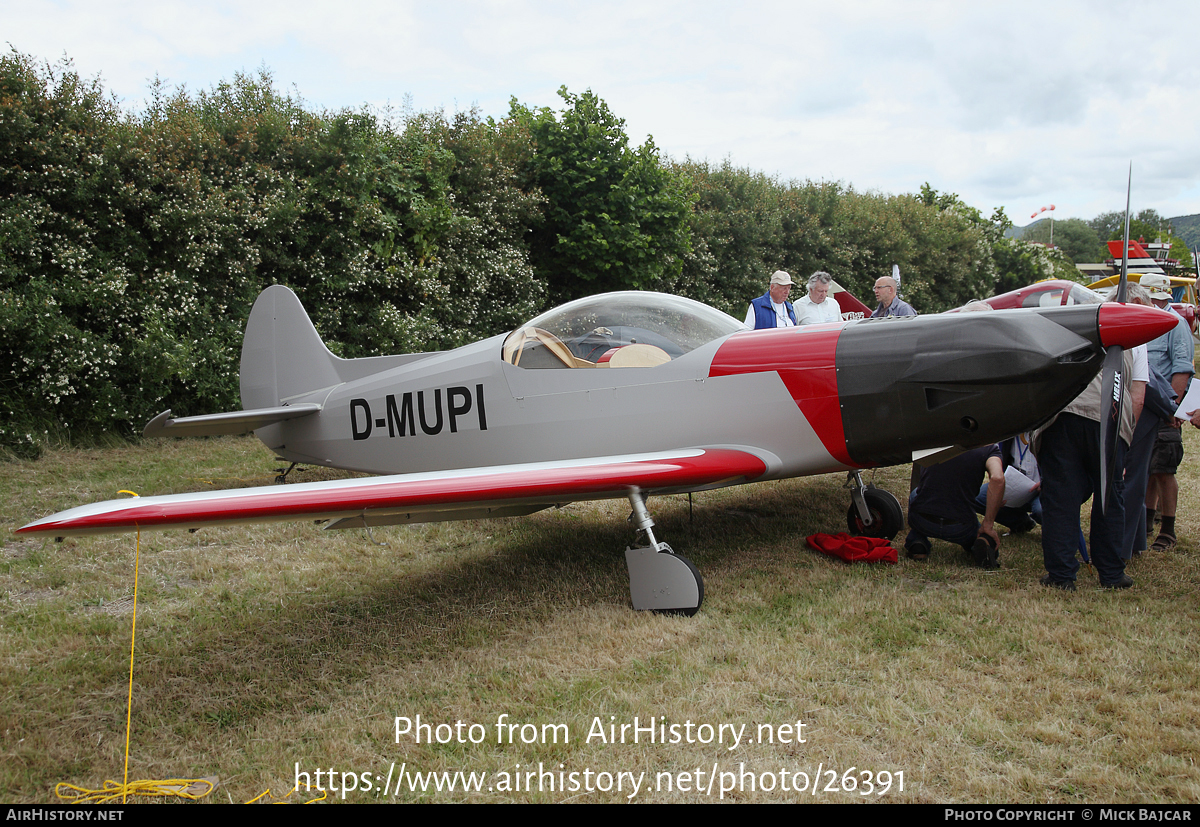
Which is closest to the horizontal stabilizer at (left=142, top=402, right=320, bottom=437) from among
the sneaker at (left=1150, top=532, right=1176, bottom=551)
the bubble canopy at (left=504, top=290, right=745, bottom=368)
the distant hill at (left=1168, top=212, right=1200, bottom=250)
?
the bubble canopy at (left=504, top=290, right=745, bottom=368)

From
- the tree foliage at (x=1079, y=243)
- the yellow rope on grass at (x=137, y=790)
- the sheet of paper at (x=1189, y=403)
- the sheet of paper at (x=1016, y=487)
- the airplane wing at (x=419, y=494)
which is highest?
the tree foliage at (x=1079, y=243)

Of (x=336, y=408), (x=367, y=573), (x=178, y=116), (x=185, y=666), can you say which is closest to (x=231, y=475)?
(x=336, y=408)

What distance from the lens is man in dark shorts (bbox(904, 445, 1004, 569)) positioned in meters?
4.29

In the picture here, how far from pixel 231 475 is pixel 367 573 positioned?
3398mm

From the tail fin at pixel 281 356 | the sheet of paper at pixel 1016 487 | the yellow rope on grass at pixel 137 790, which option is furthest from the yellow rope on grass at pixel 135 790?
the sheet of paper at pixel 1016 487

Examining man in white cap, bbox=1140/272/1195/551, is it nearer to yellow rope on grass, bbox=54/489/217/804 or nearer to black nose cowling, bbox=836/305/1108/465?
black nose cowling, bbox=836/305/1108/465

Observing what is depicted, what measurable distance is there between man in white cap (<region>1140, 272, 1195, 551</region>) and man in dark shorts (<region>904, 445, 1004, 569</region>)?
117 centimetres

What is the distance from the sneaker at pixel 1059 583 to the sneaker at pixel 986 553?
311 mm

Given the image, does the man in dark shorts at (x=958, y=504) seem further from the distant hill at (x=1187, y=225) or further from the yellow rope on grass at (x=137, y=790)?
the distant hill at (x=1187, y=225)

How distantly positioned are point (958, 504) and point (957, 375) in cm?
120

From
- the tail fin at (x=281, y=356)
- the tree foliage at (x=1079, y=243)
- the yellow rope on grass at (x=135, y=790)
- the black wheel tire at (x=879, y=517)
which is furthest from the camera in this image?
the tree foliage at (x=1079, y=243)

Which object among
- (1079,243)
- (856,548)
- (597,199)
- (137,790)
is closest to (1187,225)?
(1079,243)

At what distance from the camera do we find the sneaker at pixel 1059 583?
378 centimetres

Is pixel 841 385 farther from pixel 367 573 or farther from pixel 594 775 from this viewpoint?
pixel 367 573
